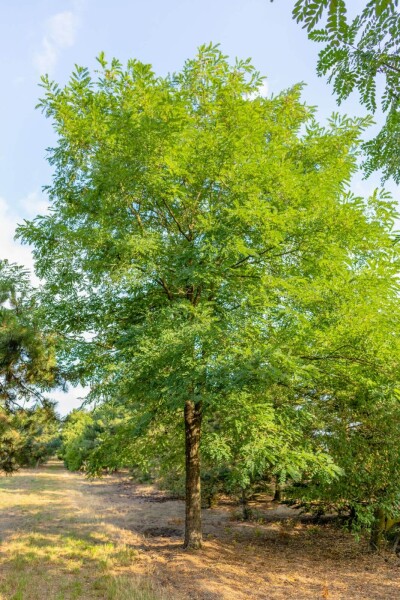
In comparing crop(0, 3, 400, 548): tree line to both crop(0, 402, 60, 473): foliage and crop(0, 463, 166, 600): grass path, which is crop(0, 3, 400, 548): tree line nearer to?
crop(0, 402, 60, 473): foliage

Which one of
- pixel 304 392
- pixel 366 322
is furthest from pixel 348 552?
pixel 366 322

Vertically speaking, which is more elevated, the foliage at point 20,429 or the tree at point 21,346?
the tree at point 21,346

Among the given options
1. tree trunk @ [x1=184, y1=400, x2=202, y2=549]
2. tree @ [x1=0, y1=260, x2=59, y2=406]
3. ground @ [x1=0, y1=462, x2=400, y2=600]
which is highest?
tree @ [x1=0, y1=260, x2=59, y2=406]

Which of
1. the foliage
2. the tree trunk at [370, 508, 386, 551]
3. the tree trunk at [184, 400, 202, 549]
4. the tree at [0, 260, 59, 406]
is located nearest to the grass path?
the tree trunk at [184, 400, 202, 549]

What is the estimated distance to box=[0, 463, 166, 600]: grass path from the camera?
19.7 ft

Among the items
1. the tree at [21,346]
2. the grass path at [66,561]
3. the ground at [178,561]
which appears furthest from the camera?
the tree at [21,346]

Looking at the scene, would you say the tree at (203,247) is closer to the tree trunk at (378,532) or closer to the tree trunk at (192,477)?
the tree trunk at (192,477)

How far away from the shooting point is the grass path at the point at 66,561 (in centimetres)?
599

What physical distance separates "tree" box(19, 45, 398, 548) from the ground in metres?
1.48

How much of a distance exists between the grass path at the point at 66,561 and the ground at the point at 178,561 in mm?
17

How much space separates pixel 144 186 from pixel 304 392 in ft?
18.0

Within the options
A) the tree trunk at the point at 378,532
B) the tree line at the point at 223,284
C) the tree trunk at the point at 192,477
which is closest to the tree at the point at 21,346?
the tree line at the point at 223,284

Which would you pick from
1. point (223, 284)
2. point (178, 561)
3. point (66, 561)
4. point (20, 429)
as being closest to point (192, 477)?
point (178, 561)

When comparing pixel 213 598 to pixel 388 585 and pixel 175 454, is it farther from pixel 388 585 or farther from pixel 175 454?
pixel 175 454
